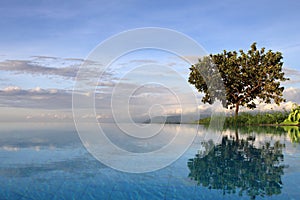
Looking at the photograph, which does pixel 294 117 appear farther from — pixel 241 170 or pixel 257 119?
pixel 241 170

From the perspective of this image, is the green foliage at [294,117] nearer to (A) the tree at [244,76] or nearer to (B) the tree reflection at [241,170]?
→ (A) the tree at [244,76]

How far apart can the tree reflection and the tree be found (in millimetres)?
21025

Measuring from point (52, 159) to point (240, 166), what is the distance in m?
7.96

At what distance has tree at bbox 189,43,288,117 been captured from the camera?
1398 inches

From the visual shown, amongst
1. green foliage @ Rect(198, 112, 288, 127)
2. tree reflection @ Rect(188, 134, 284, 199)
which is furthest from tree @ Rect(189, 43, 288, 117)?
tree reflection @ Rect(188, 134, 284, 199)

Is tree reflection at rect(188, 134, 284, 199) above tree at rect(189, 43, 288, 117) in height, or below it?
below

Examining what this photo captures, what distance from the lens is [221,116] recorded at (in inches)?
1409

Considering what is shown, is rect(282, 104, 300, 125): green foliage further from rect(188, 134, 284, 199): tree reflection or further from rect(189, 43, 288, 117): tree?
rect(188, 134, 284, 199): tree reflection

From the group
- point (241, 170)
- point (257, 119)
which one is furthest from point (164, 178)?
point (257, 119)

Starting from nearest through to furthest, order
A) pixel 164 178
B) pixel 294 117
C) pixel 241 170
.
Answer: pixel 164 178 → pixel 241 170 → pixel 294 117

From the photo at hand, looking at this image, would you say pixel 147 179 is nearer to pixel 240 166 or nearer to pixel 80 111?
pixel 240 166

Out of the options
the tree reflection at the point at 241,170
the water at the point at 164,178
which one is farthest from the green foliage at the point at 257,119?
the water at the point at 164,178

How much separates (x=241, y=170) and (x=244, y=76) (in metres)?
26.9

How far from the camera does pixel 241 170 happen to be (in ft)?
35.4
